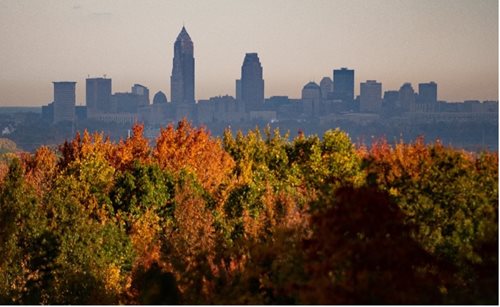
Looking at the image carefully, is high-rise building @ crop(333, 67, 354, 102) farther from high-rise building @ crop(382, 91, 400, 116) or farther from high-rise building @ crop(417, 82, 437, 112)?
high-rise building @ crop(417, 82, 437, 112)

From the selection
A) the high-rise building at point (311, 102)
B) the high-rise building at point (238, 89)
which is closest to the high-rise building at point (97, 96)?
the high-rise building at point (238, 89)

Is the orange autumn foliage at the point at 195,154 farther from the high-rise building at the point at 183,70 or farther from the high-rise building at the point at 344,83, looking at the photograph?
the high-rise building at the point at 183,70

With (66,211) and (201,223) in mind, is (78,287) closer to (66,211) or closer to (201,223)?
(66,211)

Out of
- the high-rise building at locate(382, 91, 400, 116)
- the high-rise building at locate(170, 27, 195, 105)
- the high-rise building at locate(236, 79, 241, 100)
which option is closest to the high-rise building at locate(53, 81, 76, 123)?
the high-rise building at locate(170, 27, 195, 105)

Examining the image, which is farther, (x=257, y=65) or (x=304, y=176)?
(x=257, y=65)

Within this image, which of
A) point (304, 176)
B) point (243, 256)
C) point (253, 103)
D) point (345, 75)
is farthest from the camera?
point (253, 103)

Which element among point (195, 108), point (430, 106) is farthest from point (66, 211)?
point (195, 108)
